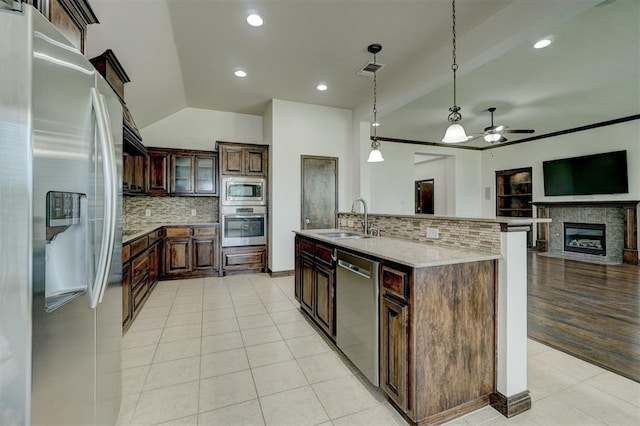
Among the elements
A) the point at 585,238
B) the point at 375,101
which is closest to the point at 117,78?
the point at 375,101

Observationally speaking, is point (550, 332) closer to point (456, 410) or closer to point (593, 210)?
point (456, 410)

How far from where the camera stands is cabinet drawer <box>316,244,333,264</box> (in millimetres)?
2488

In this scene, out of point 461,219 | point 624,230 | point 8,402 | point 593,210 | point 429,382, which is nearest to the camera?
point 8,402

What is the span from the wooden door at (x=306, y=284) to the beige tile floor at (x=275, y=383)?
19 centimetres

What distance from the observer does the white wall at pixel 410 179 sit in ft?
23.9

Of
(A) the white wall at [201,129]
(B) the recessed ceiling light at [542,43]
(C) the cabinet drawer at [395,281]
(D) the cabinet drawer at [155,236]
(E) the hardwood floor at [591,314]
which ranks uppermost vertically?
(B) the recessed ceiling light at [542,43]

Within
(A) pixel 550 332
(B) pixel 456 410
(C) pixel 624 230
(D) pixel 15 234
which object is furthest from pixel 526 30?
(C) pixel 624 230

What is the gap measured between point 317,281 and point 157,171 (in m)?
3.65

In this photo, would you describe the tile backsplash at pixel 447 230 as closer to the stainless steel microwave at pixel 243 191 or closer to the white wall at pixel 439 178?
the stainless steel microwave at pixel 243 191

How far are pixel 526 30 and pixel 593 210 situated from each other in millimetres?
→ 5947

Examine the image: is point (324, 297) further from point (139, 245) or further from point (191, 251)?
point (191, 251)

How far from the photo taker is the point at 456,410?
170cm

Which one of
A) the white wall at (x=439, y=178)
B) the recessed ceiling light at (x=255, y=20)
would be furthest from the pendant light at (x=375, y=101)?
the white wall at (x=439, y=178)

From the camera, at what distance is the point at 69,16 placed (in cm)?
161
